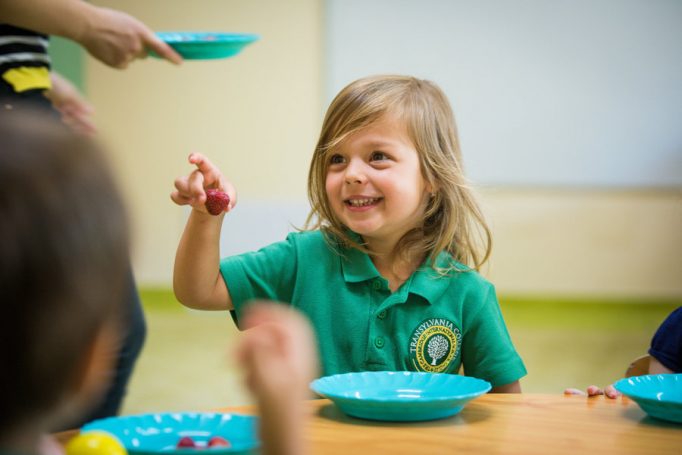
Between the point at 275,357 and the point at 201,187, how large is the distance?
73 cm

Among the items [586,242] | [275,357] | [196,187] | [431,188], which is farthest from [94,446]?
[586,242]

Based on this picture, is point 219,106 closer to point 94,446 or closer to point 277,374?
point 94,446

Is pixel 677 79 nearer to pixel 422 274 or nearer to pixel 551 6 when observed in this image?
pixel 551 6

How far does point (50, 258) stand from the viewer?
0.52 metres

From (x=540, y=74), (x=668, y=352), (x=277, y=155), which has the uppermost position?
(x=540, y=74)

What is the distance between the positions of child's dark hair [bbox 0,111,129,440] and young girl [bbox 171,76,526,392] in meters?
0.74

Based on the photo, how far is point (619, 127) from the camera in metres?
4.17

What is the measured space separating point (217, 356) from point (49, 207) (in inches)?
127

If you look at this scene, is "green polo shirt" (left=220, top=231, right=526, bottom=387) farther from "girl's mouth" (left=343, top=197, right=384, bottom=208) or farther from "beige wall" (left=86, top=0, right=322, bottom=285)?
"beige wall" (left=86, top=0, right=322, bottom=285)

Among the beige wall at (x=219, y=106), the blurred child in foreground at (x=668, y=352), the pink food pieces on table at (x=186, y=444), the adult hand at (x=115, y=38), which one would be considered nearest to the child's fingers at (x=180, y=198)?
the adult hand at (x=115, y=38)

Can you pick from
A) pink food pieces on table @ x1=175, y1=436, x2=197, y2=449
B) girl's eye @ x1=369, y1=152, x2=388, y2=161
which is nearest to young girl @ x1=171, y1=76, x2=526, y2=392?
girl's eye @ x1=369, y1=152, x2=388, y2=161

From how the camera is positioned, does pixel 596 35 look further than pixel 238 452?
Yes

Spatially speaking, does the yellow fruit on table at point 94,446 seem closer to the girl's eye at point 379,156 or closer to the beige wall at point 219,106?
the girl's eye at point 379,156

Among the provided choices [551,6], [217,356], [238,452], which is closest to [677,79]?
[551,6]
